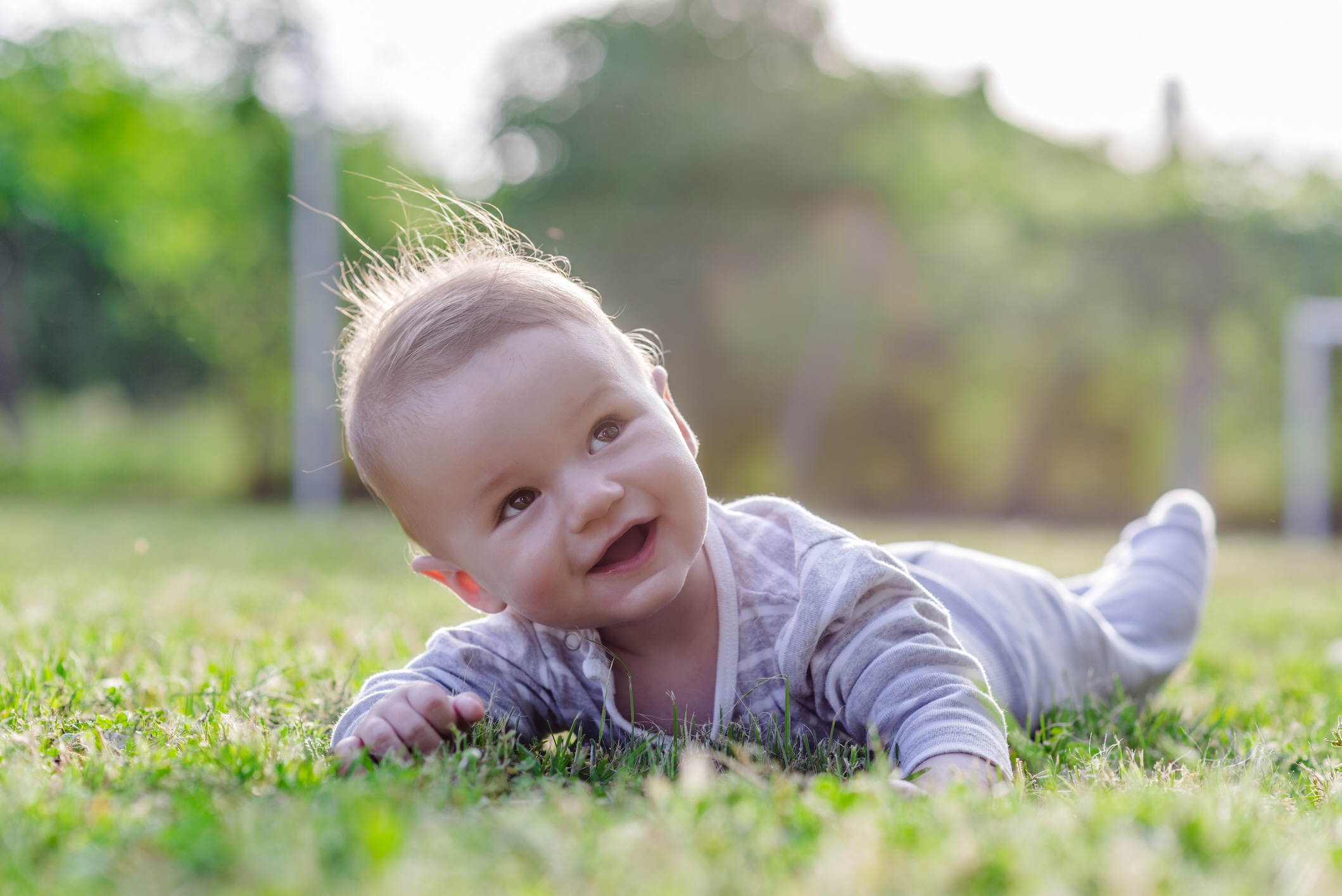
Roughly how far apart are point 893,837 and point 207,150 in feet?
53.8

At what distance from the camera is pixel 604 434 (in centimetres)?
185

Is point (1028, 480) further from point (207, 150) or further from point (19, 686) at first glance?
point (19, 686)

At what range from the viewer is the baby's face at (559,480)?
178cm

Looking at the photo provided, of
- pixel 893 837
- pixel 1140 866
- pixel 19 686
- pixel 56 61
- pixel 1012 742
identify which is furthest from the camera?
pixel 56 61

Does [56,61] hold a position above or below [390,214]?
above

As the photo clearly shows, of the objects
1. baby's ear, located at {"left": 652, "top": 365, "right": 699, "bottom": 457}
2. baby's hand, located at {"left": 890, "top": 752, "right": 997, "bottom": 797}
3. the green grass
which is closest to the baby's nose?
baby's ear, located at {"left": 652, "top": 365, "right": 699, "bottom": 457}

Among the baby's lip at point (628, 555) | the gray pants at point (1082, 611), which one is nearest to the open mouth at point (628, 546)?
the baby's lip at point (628, 555)

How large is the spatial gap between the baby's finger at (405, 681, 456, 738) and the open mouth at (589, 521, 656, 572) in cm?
32

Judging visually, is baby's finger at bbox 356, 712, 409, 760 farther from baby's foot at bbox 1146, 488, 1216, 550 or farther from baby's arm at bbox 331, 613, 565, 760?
baby's foot at bbox 1146, 488, 1216, 550

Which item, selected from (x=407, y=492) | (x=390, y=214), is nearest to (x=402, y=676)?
(x=407, y=492)

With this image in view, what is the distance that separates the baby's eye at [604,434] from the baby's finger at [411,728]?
509 mm

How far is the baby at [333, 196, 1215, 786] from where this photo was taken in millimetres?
1785

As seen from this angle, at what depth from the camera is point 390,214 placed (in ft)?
51.3

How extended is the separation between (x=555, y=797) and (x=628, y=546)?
1.71 feet
